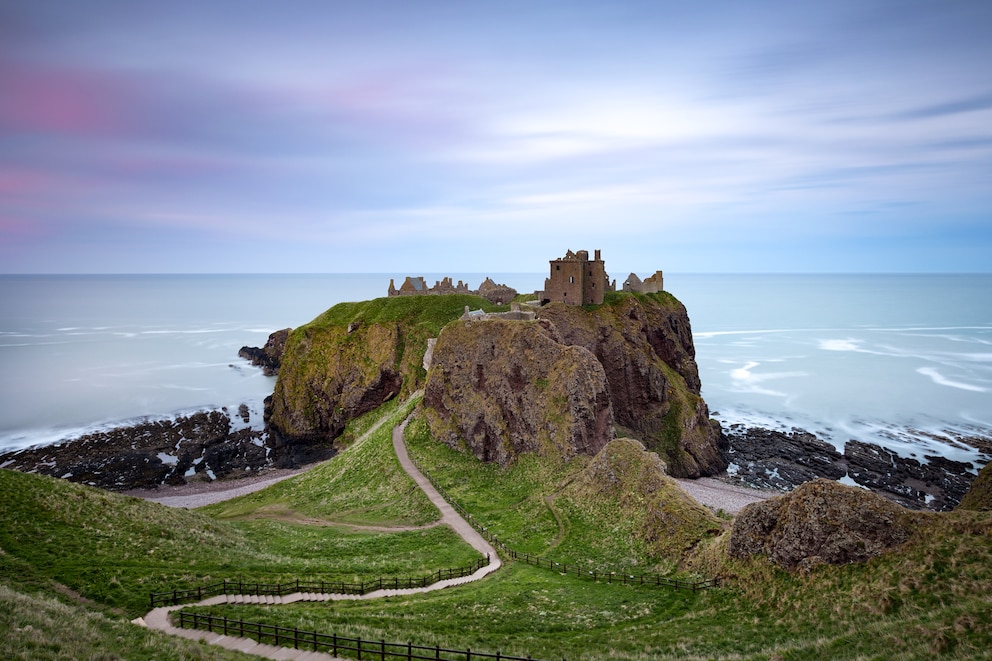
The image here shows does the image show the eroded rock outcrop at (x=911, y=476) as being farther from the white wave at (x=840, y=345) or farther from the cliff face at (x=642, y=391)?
the white wave at (x=840, y=345)

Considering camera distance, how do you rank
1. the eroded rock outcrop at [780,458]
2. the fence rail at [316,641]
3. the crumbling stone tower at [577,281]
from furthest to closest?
the crumbling stone tower at [577,281] → the eroded rock outcrop at [780,458] → the fence rail at [316,641]

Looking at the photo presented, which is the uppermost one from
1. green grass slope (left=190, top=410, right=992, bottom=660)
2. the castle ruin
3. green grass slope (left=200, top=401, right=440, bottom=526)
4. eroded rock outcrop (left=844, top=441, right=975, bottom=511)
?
the castle ruin

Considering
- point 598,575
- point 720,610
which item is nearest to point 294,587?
point 598,575

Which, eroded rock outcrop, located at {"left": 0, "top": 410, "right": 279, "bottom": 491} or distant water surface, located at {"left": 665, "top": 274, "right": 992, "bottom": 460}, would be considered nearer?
eroded rock outcrop, located at {"left": 0, "top": 410, "right": 279, "bottom": 491}

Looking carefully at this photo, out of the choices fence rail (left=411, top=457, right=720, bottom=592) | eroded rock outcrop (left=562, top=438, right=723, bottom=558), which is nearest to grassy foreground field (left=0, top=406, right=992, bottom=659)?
eroded rock outcrop (left=562, top=438, right=723, bottom=558)

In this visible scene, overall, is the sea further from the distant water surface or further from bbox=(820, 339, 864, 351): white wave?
bbox=(820, 339, 864, 351): white wave

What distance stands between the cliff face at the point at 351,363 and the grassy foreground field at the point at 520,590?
45.4m

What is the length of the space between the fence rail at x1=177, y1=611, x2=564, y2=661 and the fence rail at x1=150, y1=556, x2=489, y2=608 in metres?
2.59

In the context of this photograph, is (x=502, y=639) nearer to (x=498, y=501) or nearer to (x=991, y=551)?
(x=991, y=551)

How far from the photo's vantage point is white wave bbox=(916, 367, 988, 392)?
396 ft

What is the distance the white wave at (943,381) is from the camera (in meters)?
121

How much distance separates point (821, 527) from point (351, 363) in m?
76.2

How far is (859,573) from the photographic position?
85.6 ft

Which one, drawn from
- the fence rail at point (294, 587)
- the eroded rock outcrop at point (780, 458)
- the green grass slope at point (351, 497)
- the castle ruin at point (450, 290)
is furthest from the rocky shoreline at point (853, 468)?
the fence rail at point (294, 587)
